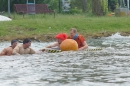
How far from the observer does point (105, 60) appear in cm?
1733

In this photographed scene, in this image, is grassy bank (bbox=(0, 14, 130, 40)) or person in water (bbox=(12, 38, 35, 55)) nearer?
person in water (bbox=(12, 38, 35, 55))

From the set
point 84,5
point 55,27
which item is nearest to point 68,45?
point 55,27

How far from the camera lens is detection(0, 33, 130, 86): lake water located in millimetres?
12656

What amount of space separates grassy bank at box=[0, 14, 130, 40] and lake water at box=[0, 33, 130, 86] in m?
7.87

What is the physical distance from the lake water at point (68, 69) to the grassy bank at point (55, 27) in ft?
25.8

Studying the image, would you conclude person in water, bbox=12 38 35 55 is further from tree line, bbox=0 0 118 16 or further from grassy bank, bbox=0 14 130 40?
tree line, bbox=0 0 118 16

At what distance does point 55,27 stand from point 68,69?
1517 centimetres

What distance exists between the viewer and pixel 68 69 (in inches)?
587

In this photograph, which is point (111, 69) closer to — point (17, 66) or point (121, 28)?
point (17, 66)

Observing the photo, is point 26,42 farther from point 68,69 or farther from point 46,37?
point 46,37

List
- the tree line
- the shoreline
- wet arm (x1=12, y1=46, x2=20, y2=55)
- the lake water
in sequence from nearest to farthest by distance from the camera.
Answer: the lake water
wet arm (x1=12, y1=46, x2=20, y2=55)
the shoreline
the tree line

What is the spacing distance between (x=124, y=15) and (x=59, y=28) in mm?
10925

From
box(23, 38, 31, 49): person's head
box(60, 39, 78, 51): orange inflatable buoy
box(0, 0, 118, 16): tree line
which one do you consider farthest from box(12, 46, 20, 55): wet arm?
box(0, 0, 118, 16): tree line

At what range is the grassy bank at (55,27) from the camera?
91.9 ft
